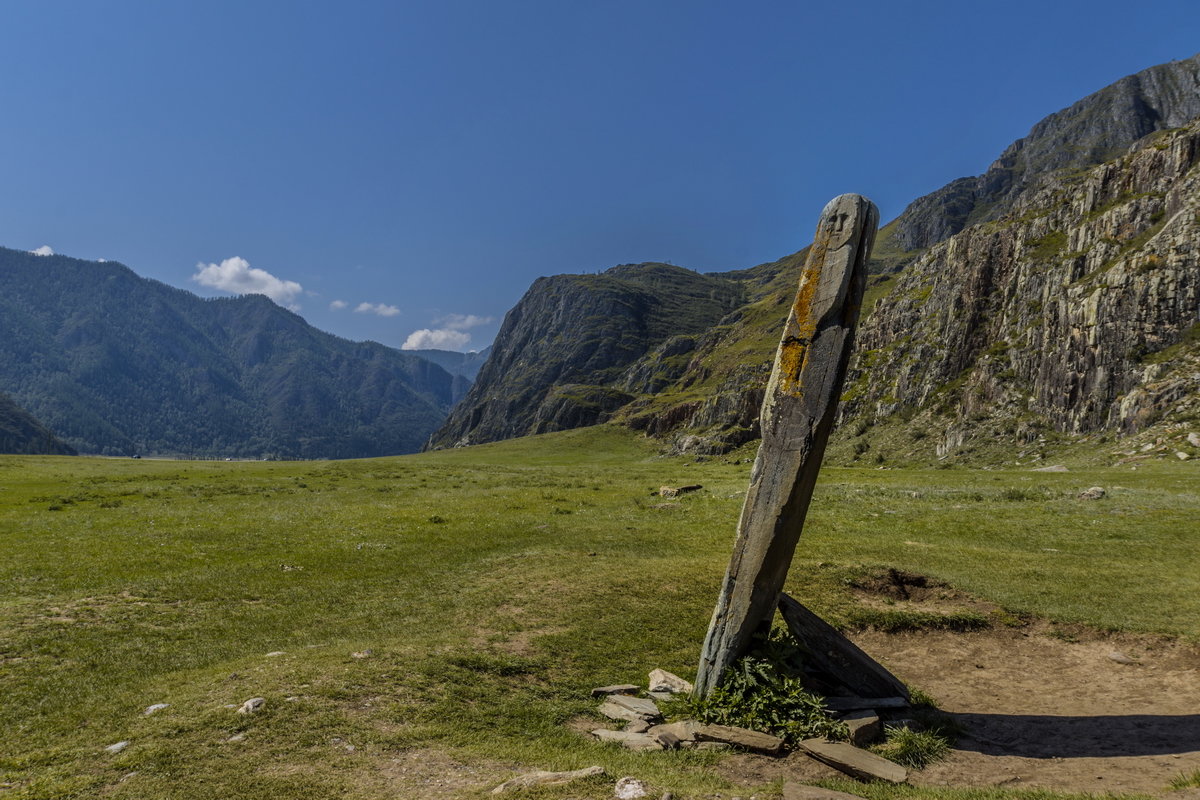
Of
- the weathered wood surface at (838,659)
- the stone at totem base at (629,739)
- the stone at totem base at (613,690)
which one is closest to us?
the stone at totem base at (629,739)

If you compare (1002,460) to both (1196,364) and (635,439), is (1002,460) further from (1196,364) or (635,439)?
(635,439)

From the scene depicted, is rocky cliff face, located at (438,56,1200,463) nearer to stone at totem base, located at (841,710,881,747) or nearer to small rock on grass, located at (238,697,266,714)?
stone at totem base, located at (841,710,881,747)

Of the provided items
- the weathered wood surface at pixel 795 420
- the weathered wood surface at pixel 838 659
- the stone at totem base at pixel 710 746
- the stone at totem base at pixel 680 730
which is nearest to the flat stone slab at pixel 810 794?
the stone at totem base at pixel 710 746

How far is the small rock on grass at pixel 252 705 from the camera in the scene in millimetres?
9828

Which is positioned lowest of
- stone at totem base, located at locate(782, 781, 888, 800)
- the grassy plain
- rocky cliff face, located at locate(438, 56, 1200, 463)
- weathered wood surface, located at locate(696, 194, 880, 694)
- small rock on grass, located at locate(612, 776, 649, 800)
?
the grassy plain

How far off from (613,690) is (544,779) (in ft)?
15.9

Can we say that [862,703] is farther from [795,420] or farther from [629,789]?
[629,789]

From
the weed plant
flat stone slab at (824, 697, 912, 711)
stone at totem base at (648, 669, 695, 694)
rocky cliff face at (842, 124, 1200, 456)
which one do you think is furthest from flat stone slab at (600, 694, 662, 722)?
rocky cliff face at (842, 124, 1200, 456)

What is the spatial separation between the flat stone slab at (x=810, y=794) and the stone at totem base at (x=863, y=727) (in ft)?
8.78

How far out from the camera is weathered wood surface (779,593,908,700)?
462 inches

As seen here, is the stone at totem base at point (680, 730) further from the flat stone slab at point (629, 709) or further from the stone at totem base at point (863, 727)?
the stone at totem base at point (863, 727)

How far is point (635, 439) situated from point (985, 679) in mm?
163288

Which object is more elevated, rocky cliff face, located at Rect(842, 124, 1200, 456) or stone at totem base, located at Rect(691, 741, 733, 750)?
rocky cliff face, located at Rect(842, 124, 1200, 456)

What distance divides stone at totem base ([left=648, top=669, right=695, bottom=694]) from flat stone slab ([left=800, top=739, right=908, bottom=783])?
123 inches
